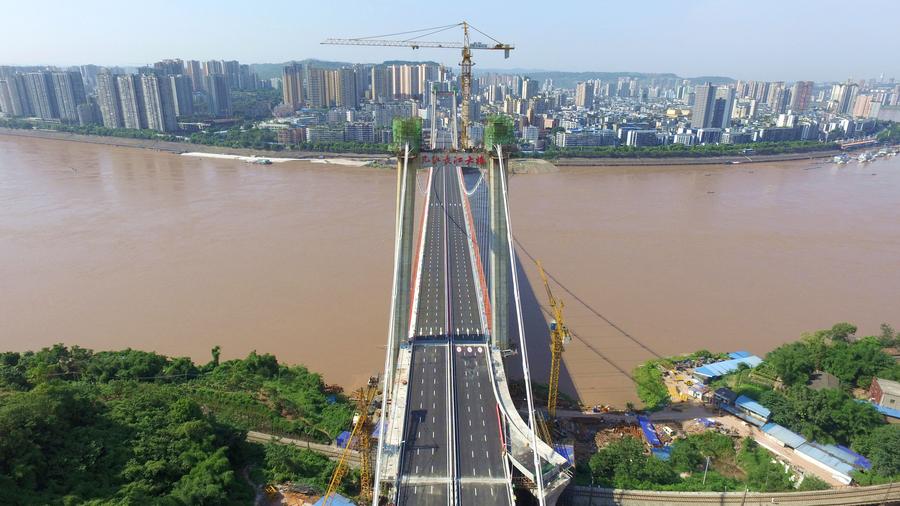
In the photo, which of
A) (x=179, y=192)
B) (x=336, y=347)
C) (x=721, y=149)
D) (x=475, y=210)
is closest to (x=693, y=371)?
(x=336, y=347)

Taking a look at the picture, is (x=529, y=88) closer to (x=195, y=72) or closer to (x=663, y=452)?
(x=195, y=72)

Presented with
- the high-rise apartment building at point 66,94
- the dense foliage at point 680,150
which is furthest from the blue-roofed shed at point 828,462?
the high-rise apartment building at point 66,94

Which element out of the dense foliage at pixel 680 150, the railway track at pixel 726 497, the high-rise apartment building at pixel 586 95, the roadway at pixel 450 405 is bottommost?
the railway track at pixel 726 497

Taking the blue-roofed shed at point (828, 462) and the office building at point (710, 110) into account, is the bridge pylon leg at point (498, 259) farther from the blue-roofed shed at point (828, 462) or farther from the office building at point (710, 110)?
the office building at point (710, 110)

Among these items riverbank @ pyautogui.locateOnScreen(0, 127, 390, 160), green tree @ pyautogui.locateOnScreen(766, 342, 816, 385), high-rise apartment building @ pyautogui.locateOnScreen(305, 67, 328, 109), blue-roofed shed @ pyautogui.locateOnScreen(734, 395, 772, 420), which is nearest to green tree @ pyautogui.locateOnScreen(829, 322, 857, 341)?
green tree @ pyautogui.locateOnScreen(766, 342, 816, 385)

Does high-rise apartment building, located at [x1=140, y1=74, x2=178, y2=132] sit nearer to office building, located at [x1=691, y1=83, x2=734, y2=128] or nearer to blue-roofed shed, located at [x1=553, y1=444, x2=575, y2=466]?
Answer: blue-roofed shed, located at [x1=553, y1=444, x2=575, y2=466]

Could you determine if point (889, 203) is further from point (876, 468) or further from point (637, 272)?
point (876, 468)
